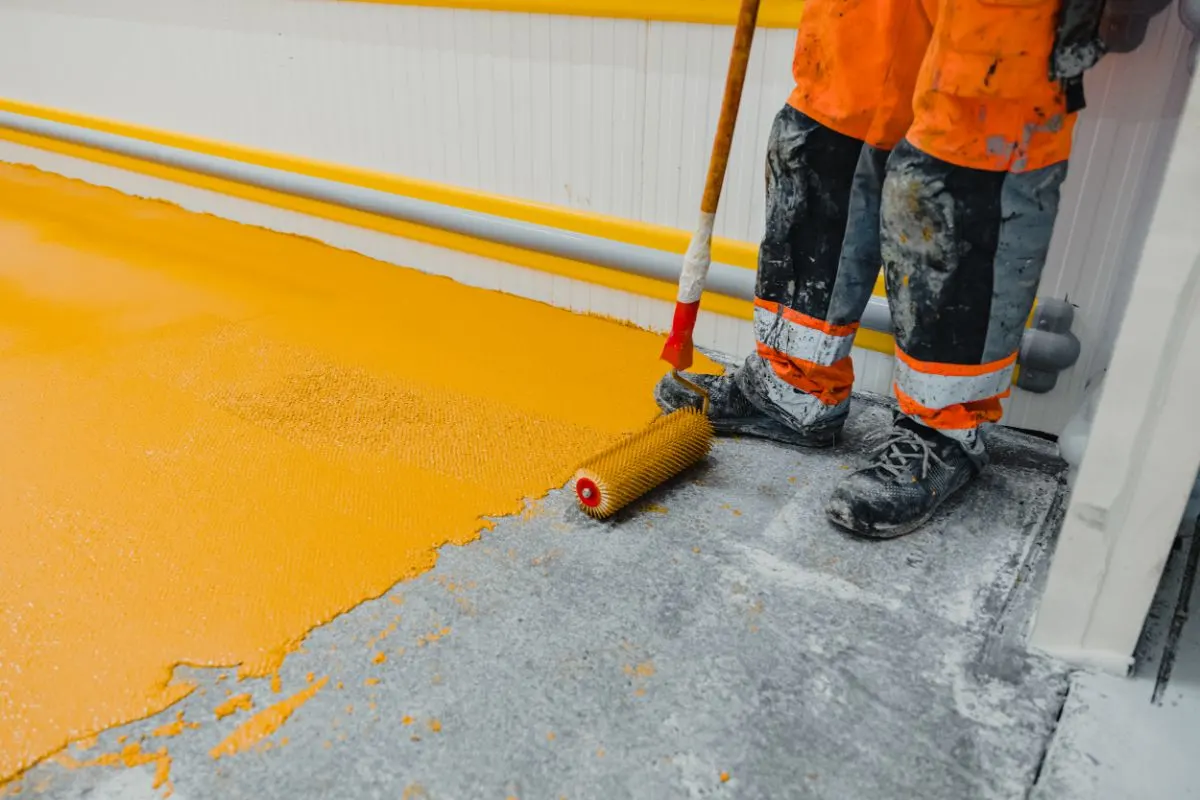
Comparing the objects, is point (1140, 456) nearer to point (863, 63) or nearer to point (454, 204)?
point (863, 63)

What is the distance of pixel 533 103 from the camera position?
2166mm

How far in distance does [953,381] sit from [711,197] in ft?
1.65

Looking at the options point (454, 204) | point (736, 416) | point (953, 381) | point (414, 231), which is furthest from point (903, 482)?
point (414, 231)

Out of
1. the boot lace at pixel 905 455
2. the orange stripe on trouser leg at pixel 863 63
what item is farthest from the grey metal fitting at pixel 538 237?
the orange stripe on trouser leg at pixel 863 63

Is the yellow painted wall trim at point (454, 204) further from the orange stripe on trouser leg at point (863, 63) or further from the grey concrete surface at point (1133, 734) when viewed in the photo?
the grey concrete surface at point (1133, 734)

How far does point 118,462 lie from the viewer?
1.53m

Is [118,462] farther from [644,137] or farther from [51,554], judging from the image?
[644,137]

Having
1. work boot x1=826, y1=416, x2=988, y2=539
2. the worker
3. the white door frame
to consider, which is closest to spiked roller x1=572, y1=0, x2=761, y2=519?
the worker

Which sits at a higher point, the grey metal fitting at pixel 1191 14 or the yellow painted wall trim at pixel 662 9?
the grey metal fitting at pixel 1191 14

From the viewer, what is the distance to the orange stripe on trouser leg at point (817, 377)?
5.16 feet

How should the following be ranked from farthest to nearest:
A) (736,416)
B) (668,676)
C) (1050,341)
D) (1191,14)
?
(736,416)
(1050,341)
(1191,14)
(668,676)

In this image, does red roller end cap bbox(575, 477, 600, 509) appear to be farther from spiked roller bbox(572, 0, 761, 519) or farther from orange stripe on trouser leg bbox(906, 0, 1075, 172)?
orange stripe on trouser leg bbox(906, 0, 1075, 172)

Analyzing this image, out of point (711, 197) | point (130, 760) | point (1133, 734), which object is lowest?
point (130, 760)

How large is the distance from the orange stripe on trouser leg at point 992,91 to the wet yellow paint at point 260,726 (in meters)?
1.12
